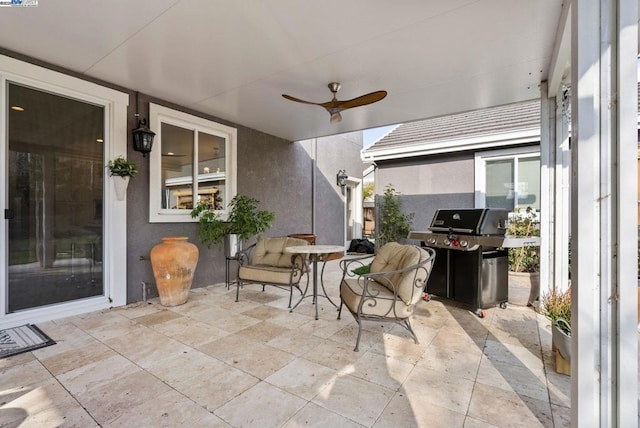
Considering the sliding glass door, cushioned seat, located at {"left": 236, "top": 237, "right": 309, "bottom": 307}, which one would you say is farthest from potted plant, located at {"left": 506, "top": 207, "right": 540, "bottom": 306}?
the sliding glass door

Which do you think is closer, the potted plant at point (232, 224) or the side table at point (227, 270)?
the potted plant at point (232, 224)

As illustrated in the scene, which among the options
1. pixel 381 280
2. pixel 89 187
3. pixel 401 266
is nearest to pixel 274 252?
pixel 381 280

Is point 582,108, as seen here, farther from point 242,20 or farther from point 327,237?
point 327,237

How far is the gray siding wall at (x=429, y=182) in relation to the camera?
6301 mm

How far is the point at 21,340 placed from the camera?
2.78 m

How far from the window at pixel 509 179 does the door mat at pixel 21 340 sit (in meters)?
6.88

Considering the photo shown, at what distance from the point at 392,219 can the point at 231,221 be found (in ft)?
12.1

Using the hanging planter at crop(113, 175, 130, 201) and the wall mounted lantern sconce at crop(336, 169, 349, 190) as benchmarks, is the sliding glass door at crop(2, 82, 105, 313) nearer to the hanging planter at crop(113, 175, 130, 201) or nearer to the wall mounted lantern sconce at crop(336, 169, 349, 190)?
the hanging planter at crop(113, 175, 130, 201)

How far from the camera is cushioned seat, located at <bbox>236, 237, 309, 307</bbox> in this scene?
12.3 ft

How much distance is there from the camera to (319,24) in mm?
2594

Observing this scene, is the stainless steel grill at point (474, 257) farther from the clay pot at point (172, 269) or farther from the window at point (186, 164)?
the window at point (186, 164)

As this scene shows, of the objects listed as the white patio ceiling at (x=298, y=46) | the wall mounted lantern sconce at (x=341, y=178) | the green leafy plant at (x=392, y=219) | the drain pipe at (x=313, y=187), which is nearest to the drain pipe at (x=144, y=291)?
the white patio ceiling at (x=298, y=46)

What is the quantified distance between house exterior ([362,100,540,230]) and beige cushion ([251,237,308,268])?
3.74m

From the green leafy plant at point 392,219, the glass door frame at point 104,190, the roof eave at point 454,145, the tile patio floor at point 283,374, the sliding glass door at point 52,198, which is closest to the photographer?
the tile patio floor at point 283,374
